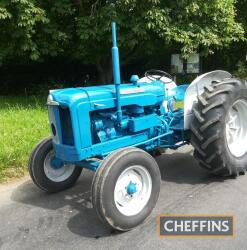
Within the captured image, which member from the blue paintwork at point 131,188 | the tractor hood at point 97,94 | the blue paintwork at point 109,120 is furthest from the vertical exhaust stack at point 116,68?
the blue paintwork at point 131,188

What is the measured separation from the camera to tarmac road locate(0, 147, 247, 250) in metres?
3.58

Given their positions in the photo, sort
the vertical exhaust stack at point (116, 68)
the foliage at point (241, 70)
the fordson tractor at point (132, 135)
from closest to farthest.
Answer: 1. the fordson tractor at point (132, 135)
2. the vertical exhaust stack at point (116, 68)
3. the foliage at point (241, 70)

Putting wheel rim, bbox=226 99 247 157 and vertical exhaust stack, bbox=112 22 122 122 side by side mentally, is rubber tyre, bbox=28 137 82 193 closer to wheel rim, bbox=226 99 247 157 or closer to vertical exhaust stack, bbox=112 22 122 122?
vertical exhaust stack, bbox=112 22 122 122

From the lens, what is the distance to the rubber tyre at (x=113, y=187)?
3.60m

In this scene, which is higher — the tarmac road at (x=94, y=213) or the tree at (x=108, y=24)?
the tree at (x=108, y=24)

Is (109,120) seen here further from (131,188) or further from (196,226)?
(196,226)

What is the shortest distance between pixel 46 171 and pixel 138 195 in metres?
1.27

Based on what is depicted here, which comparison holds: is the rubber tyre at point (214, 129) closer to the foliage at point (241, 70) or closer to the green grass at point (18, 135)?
the green grass at point (18, 135)

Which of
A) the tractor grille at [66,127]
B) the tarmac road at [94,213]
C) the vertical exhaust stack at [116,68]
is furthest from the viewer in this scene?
the tractor grille at [66,127]

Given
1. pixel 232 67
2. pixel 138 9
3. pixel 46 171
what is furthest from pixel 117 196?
pixel 232 67

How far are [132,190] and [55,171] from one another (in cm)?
128

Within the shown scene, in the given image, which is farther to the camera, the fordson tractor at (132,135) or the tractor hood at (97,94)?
the tractor hood at (97,94)

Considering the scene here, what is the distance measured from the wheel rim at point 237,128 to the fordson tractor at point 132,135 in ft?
0.04

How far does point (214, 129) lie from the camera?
4652mm
